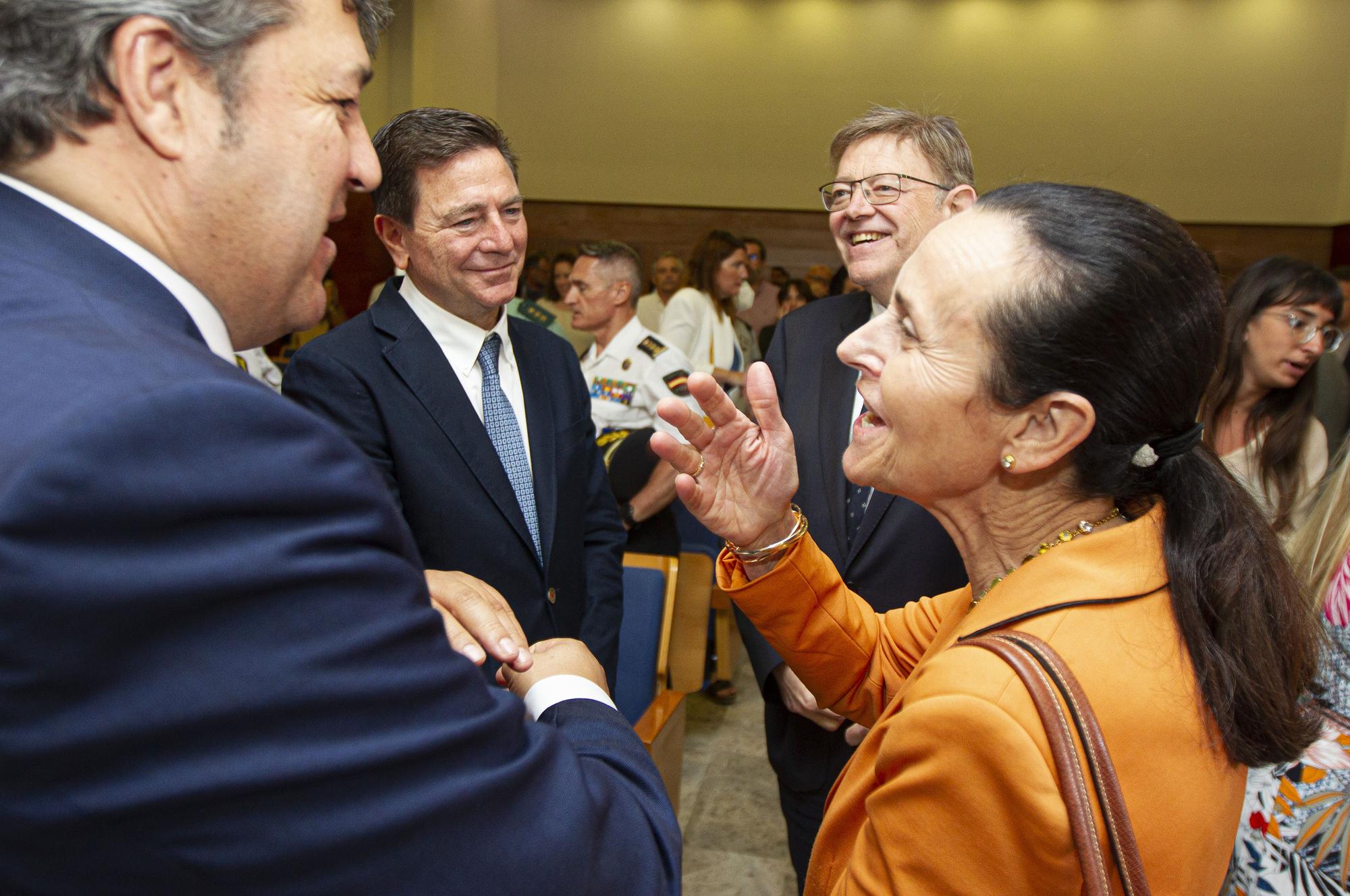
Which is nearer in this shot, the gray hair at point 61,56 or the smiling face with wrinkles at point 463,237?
the gray hair at point 61,56

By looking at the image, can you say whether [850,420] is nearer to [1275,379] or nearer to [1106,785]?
[1106,785]

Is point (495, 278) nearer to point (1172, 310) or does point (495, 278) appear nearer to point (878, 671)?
point (878, 671)

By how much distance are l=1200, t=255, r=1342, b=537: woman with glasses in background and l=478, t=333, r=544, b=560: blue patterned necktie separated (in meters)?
2.30

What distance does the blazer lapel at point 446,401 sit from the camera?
5.93 feet

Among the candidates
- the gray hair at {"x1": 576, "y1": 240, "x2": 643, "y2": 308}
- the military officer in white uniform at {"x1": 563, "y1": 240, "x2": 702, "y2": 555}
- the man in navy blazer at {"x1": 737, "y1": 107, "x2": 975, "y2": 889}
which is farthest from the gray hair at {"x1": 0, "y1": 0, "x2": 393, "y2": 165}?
the gray hair at {"x1": 576, "y1": 240, "x2": 643, "y2": 308}

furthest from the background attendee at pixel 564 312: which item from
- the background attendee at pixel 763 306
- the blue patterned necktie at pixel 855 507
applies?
the blue patterned necktie at pixel 855 507

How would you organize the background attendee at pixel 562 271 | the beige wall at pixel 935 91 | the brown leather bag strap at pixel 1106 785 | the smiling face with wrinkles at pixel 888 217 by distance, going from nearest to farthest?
the brown leather bag strap at pixel 1106 785 → the smiling face with wrinkles at pixel 888 217 → the background attendee at pixel 562 271 → the beige wall at pixel 935 91

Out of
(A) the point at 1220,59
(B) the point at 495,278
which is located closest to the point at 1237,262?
(A) the point at 1220,59

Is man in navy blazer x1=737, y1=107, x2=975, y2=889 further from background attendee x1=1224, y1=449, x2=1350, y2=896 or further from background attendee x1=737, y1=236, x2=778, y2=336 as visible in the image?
background attendee x1=737, y1=236, x2=778, y2=336

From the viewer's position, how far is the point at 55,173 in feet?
2.48

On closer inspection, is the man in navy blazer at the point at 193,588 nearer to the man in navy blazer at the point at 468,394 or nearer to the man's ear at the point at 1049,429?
the man's ear at the point at 1049,429

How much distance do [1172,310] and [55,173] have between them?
1109mm

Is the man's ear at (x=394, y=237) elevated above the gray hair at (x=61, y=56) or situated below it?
below

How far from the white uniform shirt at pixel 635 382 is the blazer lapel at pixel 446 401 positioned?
162 cm
